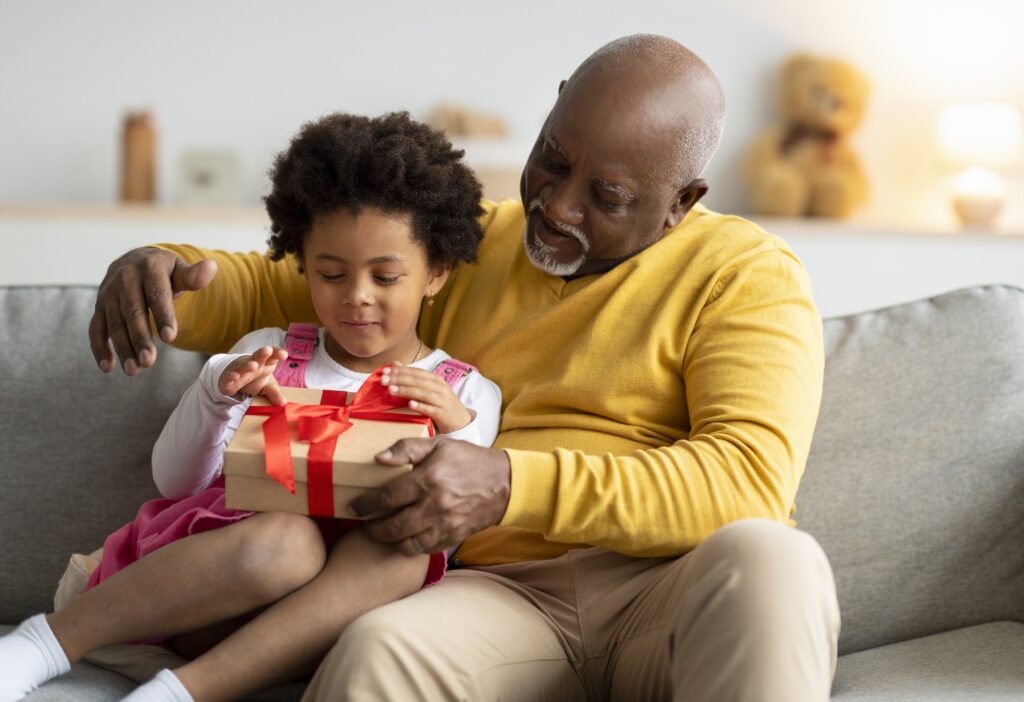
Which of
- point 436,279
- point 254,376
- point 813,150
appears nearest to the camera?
point 254,376

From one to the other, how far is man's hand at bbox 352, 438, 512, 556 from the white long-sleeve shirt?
0.51 ft

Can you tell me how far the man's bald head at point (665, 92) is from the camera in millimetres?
1747

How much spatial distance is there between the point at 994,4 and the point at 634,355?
3261 mm

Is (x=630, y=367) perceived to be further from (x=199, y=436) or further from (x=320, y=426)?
(x=199, y=436)

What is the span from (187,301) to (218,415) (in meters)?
0.31

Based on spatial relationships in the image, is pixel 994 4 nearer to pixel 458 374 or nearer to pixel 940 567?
pixel 940 567

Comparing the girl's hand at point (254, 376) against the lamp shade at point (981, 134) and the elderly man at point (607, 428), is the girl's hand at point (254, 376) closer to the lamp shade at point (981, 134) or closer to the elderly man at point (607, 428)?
the elderly man at point (607, 428)

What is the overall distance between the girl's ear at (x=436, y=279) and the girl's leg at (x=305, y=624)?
1.48 ft

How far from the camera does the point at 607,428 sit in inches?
67.3

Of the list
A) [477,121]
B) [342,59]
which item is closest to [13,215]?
[342,59]

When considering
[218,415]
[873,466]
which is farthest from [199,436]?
[873,466]

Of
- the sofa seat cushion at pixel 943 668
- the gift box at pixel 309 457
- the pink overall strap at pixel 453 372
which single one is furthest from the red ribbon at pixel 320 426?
the sofa seat cushion at pixel 943 668

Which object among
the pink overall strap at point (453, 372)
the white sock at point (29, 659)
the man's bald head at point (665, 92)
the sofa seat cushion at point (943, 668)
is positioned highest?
the man's bald head at point (665, 92)

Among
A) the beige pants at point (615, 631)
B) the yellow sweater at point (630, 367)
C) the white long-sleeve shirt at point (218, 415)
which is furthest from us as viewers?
the white long-sleeve shirt at point (218, 415)
